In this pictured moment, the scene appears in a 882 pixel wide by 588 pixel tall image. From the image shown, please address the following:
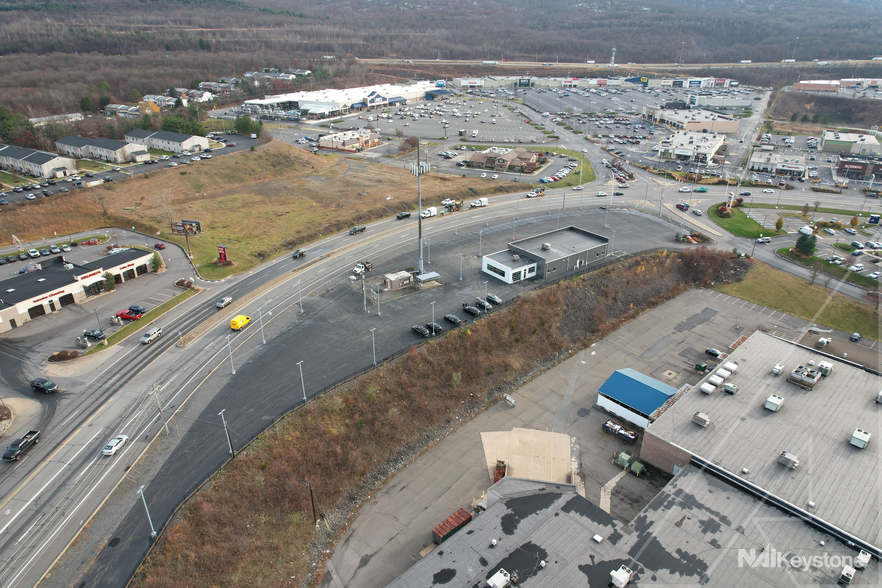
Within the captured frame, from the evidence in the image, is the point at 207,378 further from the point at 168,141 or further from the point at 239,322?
the point at 168,141

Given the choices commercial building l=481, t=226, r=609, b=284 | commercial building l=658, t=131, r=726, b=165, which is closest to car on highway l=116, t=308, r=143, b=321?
commercial building l=481, t=226, r=609, b=284

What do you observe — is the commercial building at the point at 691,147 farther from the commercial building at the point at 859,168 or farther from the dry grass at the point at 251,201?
the dry grass at the point at 251,201

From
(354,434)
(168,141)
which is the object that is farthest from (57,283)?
(168,141)

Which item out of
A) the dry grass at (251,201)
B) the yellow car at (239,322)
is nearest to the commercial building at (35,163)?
the dry grass at (251,201)

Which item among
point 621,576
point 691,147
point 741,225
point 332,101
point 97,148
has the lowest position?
point 621,576

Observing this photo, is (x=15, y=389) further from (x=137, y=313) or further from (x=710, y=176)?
(x=710, y=176)

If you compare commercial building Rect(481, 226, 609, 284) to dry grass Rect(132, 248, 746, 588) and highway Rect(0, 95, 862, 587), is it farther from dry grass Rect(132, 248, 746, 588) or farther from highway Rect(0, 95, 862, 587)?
dry grass Rect(132, 248, 746, 588)
